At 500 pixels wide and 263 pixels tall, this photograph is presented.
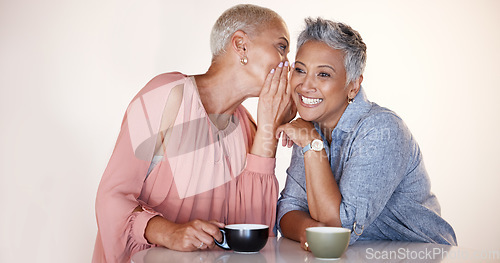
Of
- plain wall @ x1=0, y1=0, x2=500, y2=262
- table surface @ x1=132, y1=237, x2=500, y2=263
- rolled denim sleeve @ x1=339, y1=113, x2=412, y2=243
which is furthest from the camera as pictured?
plain wall @ x1=0, y1=0, x2=500, y2=262

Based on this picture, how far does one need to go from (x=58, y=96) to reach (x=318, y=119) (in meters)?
1.22

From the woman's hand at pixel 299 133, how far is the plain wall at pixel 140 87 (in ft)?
1.07

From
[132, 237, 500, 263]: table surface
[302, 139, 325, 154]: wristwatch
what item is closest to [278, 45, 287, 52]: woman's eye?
[302, 139, 325, 154]: wristwatch

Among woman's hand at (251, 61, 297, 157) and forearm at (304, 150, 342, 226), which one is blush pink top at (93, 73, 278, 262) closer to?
woman's hand at (251, 61, 297, 157)

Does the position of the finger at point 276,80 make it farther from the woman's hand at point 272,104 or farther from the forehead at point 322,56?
the forehead at point 322,56

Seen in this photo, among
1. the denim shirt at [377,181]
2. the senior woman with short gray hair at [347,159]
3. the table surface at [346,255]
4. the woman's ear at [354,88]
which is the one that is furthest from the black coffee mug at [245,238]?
the woman's ear at [354,88]

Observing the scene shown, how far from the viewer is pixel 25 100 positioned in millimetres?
2119

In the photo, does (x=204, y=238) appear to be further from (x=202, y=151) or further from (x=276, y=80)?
(x=276, y=80)

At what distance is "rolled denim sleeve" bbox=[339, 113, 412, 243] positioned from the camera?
4.31 feet

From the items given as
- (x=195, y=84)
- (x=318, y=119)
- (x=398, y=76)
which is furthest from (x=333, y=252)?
(x=398, y=76)

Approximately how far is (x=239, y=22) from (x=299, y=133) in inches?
17.2

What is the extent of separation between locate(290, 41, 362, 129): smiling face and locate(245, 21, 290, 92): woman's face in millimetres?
96

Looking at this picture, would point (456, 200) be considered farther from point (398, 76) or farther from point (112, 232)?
point (112, 232)

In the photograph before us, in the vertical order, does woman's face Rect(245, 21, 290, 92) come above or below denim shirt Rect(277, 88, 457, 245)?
above
